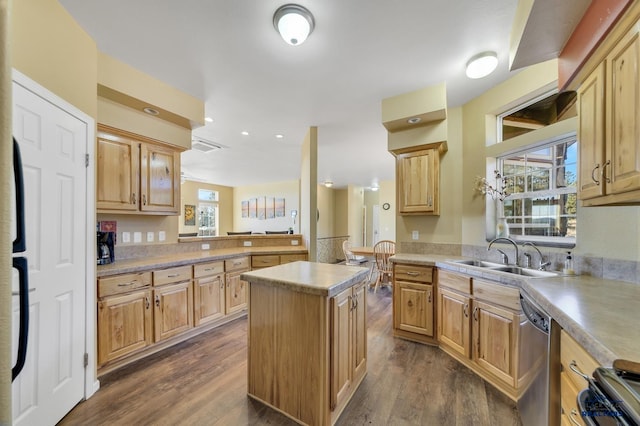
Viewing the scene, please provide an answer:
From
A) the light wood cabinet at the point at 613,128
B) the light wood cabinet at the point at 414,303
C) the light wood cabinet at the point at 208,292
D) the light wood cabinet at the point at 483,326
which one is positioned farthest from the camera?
the light wood cabinet at the point at 208,292

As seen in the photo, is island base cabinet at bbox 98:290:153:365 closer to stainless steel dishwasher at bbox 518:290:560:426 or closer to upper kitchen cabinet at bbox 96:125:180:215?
upper kitchen cabinet at bbox 96:125:180:215

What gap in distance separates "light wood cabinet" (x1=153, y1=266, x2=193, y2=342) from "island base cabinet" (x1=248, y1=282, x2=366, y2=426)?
1277 mm

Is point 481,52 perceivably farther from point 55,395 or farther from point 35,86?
point 55,395

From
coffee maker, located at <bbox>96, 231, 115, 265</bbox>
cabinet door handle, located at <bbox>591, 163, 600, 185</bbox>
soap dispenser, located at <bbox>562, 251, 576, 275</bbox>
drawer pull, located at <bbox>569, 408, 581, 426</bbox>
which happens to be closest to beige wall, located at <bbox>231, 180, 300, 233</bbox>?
coffee maker, located at <bbox>96, 231, 115, 265</bbox>

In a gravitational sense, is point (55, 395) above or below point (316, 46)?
below

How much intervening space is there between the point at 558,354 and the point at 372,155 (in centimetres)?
449

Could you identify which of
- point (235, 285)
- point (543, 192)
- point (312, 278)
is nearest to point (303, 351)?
point (312, 278)

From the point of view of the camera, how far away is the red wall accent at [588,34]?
117 centimetres

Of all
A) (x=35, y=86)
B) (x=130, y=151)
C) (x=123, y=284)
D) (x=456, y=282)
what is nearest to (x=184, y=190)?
(x=130, y=151)

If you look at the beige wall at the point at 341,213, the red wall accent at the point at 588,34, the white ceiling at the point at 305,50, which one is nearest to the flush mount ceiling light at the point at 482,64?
the white ceiling at the point at 305,50

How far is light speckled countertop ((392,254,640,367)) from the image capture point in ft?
2.75

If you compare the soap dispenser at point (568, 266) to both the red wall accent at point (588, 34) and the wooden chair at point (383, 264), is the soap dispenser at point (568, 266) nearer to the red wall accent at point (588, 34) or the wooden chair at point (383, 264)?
the red wall accent at point (588, 34)

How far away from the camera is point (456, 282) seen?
2404mm

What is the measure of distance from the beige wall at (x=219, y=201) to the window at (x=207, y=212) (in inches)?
5.2
